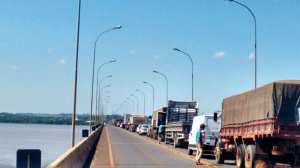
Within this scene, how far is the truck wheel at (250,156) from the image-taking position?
1877 centimetres

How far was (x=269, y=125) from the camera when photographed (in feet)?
56.7

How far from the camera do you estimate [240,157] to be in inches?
826

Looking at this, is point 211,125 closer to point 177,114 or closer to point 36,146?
point 177,114

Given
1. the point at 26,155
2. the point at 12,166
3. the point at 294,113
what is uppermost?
the point at 294,113

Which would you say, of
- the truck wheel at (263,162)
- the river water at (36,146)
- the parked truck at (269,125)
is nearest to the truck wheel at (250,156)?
the parked truck at (269,125)

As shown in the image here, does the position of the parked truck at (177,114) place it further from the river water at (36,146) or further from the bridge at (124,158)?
the bridge at (124,158)

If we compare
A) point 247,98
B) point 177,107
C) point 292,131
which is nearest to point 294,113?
point 292,131

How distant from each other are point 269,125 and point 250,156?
Answer: 2.07 m

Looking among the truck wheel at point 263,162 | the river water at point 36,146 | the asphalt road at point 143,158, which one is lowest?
the river water at point 36,146

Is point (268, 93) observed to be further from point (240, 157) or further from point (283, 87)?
point (240, 157)

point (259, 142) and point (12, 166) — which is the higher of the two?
point (259, 142)

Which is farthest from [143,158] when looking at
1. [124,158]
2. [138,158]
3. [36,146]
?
[36,146]

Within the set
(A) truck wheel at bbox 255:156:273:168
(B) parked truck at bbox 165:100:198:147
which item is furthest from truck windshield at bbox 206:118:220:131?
(B) parked truck at bbox 165:100:198:147

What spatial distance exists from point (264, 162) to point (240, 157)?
258 cm
